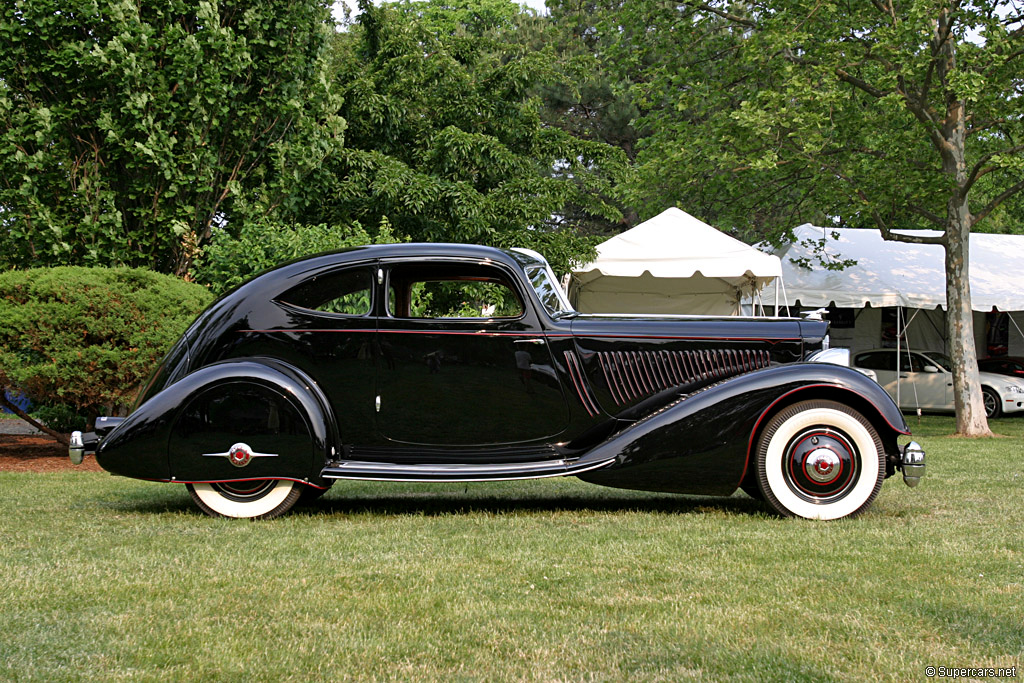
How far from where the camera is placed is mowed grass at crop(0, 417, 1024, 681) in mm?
3387

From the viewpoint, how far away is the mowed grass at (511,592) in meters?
3.39

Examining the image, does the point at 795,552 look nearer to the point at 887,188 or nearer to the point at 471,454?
the point at 471,454

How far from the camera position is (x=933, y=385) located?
20234 mm

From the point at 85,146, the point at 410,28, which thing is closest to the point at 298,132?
the point at 85,146

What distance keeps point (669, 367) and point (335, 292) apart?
7.74 feet

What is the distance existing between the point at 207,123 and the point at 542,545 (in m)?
8.71

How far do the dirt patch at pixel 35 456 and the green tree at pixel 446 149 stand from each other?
15.5 ft

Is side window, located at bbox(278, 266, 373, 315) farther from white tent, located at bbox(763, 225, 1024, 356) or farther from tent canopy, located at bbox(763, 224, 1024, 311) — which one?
white tent, located at bbox(763, 225, 1024, 356)

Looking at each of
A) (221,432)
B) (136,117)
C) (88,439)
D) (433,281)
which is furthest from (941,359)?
(88,439)

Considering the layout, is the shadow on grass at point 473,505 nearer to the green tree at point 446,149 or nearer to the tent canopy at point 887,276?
the green tree at point 446,149

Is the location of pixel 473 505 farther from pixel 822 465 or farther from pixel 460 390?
pixel 822 465

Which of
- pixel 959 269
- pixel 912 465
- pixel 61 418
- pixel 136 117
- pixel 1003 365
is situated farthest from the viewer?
pixel 1003 365

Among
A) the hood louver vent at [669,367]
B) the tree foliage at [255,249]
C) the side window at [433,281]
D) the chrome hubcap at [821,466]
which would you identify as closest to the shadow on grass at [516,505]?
the chrome hubcap at [821,466]

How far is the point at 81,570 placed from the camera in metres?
4.78
